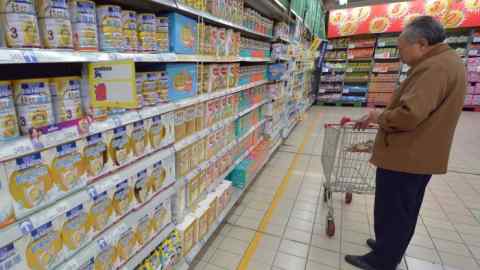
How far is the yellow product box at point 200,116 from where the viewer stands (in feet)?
6.42

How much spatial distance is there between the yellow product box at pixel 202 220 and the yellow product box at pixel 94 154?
991 mm

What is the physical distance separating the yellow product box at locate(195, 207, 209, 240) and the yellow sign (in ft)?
4.20

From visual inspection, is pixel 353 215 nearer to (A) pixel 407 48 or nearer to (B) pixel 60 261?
(A) pixel 407 48

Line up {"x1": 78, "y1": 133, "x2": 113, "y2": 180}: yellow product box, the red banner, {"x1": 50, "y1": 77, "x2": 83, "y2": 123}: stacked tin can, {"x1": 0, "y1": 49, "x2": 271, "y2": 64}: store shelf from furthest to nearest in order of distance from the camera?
the red banner, {"x1": 78, "y1": 133, "x2": 113, "y2": 180}: yellow product box, {"x1": 50, "y1": 77, "x2": 83, "y2": 123}: stacked tin can, {"x1": 0, "y1": 49, "x2": 271, "y2": 64}: store shelf

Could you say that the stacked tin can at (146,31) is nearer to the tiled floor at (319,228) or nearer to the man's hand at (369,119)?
the man's hand at (369,119)

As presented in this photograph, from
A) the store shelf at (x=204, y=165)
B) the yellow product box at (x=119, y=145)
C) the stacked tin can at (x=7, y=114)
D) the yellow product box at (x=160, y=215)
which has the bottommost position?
the yellow product box at (x=160, y=215)

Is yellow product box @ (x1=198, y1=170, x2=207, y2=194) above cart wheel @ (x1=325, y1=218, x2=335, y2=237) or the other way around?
above

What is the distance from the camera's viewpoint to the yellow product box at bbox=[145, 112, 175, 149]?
4.82 ft

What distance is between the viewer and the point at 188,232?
1.90 meters

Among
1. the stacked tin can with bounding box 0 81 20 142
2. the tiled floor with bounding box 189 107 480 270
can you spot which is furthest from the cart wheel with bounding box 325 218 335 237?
the stacked tin can with bounding box 0 81 20 142

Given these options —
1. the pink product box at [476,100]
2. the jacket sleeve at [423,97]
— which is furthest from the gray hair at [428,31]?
the pink product box at [476,100]

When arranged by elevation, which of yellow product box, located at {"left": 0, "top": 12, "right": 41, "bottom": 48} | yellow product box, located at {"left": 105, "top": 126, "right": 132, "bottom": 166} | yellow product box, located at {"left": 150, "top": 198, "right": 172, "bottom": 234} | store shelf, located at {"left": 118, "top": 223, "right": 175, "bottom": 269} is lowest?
store shelf, located at {"left": 118, "top": 223, "right": 175, "bottom": 269}

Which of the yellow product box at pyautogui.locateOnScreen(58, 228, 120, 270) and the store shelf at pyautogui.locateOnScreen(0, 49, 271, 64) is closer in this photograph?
the store shelf at pyautogui.locateOnScreen(0, 49, 271, 64)

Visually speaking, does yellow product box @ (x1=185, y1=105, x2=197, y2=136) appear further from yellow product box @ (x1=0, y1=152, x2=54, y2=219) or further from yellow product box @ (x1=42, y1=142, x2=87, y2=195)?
yellow product box @ (x1=0, y1=152, x2=54, y2=219)
